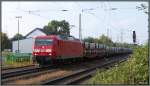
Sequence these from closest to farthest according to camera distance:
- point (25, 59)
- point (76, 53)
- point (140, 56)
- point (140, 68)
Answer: point (140, 68)
point (140, 56)
point (76, 53)
point (25, 59)

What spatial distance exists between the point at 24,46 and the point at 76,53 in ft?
134

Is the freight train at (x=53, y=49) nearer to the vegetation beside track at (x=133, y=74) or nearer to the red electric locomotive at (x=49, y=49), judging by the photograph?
the red electric locomotive at (x=49, y=49)

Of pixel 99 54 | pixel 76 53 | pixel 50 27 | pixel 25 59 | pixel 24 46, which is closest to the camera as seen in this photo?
pixel 76 53

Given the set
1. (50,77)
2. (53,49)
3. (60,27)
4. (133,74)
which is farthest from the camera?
(60,27)

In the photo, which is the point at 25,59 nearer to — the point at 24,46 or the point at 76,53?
the point at 76,53

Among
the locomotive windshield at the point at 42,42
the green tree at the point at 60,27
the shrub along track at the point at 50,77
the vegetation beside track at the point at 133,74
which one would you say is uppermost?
the green tree at the point at 60,27

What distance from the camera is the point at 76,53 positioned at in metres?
37.8

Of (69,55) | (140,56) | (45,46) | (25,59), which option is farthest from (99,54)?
(140,56)

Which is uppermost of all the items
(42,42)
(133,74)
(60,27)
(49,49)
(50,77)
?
(60,27)

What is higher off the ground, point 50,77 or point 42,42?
point 42,42

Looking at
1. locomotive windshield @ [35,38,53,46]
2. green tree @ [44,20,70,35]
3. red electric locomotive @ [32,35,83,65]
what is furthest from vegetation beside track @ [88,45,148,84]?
green tree @ [44,20,70,35]

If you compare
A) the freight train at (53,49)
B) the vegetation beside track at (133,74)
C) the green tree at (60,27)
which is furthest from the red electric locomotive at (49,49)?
the green tree at (60,27)

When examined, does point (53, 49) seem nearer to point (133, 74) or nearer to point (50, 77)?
point (50, 77)

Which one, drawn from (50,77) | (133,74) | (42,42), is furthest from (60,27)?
(133,74)
